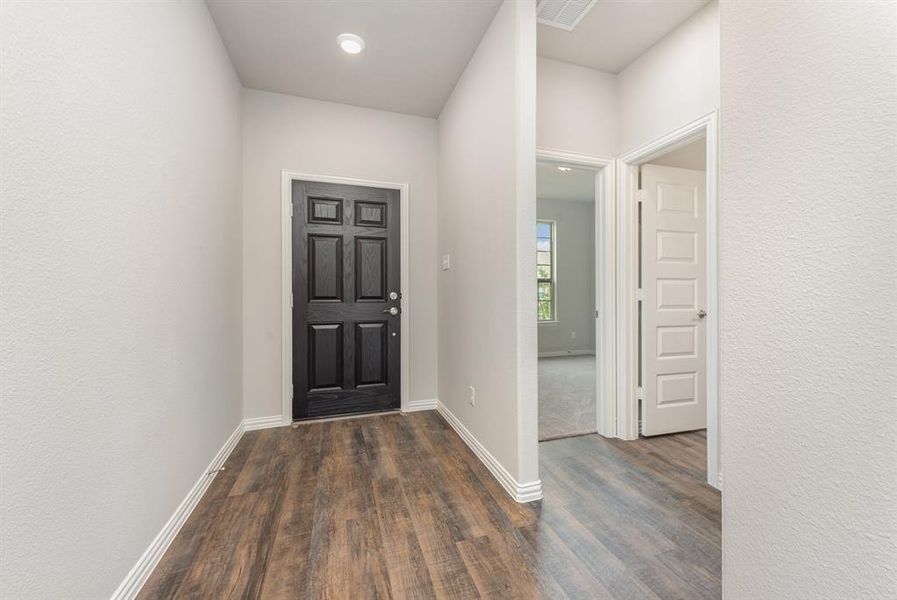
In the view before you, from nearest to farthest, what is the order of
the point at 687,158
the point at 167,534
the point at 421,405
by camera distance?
1. the point at 167,534
2. the point at 687,158
3. the point at 421,405

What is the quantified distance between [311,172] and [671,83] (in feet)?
8.75

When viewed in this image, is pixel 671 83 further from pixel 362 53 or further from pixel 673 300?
pixel 362 53

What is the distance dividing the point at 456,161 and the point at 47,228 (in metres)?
2.34

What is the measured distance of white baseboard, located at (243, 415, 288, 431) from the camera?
9.17ft

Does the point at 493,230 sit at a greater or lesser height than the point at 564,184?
lesser

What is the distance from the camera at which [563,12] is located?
2.07 m

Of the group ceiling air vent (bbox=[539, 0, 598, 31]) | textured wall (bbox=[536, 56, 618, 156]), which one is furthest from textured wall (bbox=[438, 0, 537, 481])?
textured wall (bbox=[536, 56, 618, 156])

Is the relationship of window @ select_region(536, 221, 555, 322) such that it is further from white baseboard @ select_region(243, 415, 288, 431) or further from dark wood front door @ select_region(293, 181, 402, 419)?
white baseboard @ select_region(243, 415, 288, 431)

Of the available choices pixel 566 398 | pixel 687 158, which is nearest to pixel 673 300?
pixel 687 158

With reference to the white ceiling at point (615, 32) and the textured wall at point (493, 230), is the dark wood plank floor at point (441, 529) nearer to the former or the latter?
the textured wall at point (493, 230)

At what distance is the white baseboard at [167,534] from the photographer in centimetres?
123

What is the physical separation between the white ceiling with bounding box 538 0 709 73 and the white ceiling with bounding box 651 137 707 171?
2.39 ft

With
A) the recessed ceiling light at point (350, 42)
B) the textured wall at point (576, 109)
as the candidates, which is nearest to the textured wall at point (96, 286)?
the recessed ceiling light at point (350, 42)

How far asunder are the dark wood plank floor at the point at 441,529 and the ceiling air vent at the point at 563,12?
2.69 meters
